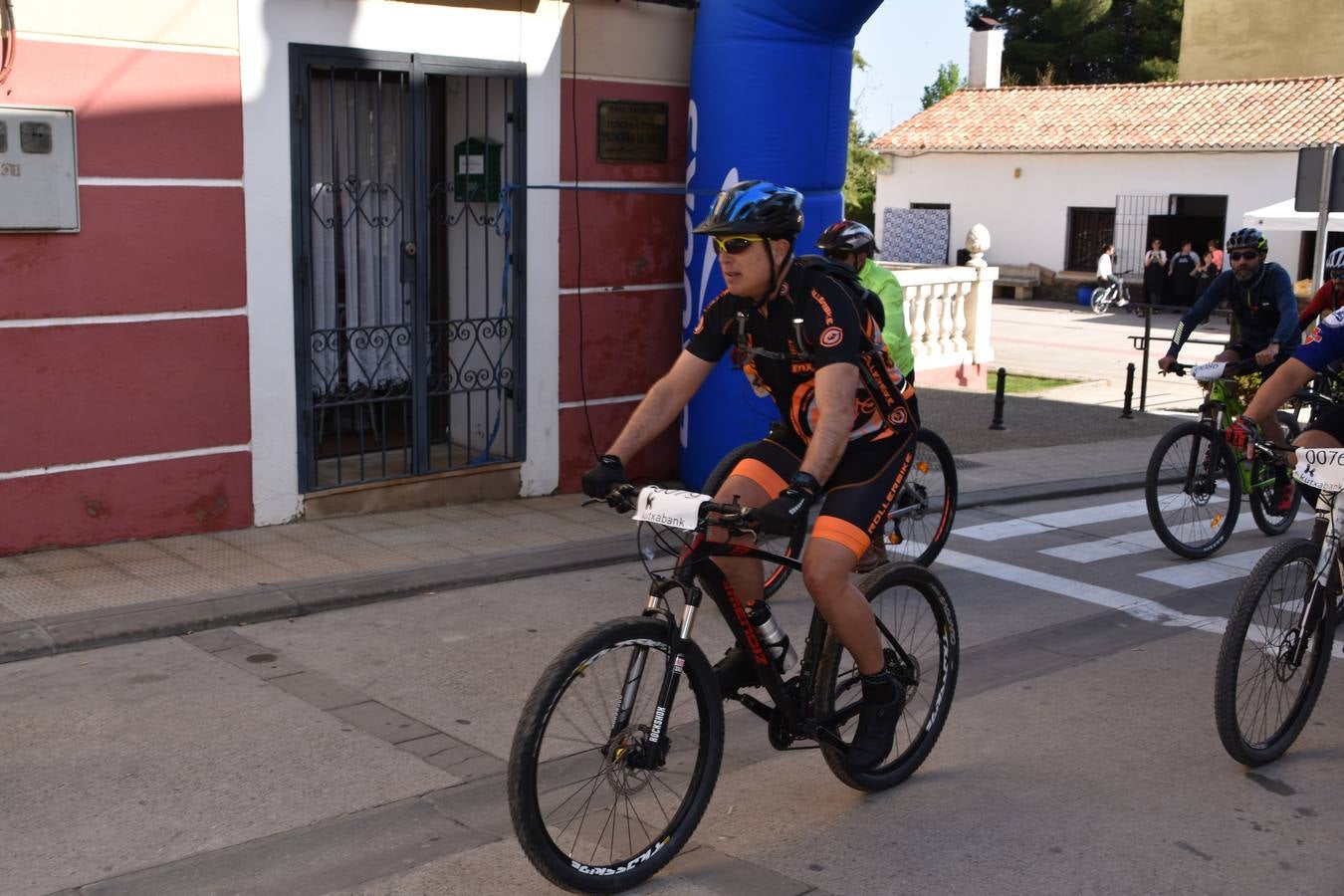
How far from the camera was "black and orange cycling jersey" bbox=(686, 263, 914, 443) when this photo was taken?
178 inches

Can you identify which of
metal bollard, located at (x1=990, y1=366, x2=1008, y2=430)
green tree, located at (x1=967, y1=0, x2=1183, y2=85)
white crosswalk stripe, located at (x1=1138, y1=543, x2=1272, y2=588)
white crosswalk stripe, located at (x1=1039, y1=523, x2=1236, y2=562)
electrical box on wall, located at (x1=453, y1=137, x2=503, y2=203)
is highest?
green tree, located at (x1=967, y1=0, x2=1183, y2=85)

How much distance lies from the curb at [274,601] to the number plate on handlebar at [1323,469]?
399 centimetres

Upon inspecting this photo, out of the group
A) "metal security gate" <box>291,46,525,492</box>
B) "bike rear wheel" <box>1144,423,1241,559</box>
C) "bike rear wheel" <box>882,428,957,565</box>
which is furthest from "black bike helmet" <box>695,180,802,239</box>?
"bike rear wheel" <box>1144,423,1241,559</box>

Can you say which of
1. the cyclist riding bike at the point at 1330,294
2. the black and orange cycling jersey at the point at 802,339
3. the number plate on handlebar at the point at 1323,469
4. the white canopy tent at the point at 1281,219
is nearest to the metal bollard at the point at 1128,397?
the cyclist riding bike at the point at 1330,294

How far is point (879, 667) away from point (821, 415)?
89 cm

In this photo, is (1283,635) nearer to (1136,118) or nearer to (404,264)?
(404,264)

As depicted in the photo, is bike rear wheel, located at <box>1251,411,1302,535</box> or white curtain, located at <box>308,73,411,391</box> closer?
white curtain, located at <box>308,73,411,391</box>

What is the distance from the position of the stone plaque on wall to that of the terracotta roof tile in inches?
1072

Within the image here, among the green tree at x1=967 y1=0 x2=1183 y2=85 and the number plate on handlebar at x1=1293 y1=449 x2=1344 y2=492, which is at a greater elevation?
the green tree at x1=967 y1=0 x2=1183 y2=85

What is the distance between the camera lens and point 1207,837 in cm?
470

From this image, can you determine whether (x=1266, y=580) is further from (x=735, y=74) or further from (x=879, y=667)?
(x=735, y=74)

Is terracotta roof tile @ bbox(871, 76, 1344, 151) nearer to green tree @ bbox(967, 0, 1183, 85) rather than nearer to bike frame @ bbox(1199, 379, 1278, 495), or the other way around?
green tree @ bbox(967, 0, 1183, 85)

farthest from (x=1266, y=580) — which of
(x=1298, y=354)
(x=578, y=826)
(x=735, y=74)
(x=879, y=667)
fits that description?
(x=735, y=74)

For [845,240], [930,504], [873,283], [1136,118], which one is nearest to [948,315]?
[873,283]
